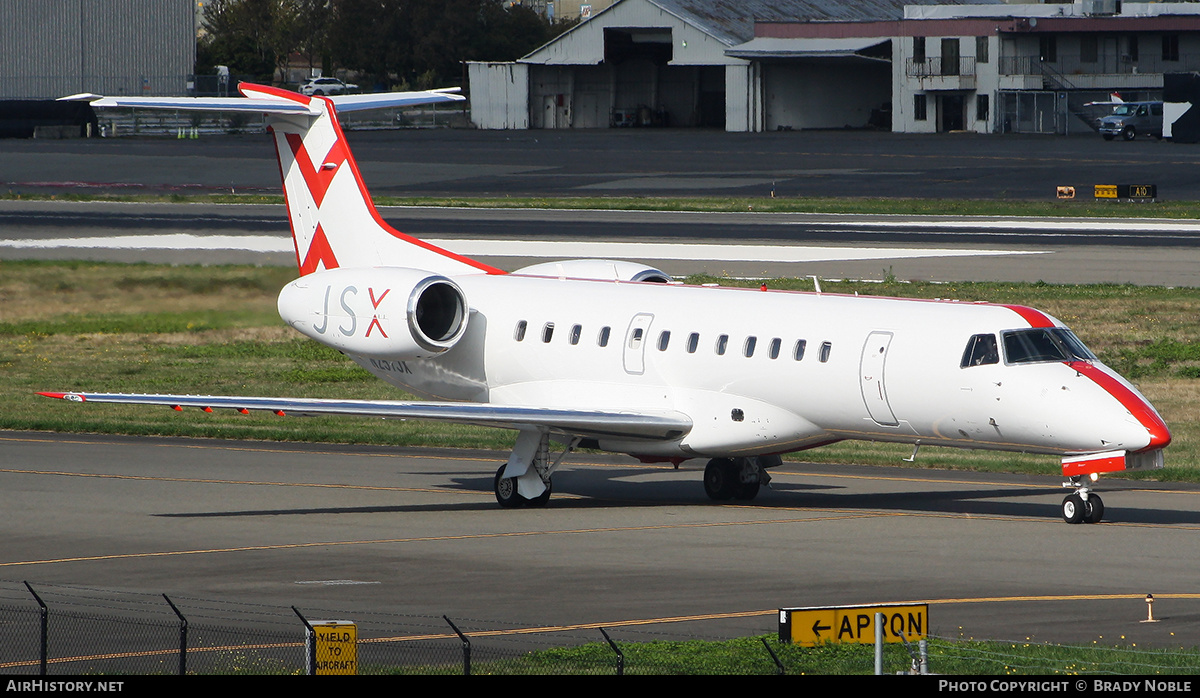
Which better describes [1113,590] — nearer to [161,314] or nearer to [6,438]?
[6,438]

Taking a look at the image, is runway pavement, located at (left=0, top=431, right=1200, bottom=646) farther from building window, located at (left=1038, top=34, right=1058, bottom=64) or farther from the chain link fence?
building window, located at (left=1038, top=34, right=1058, bottom=64)

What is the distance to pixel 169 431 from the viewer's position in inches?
1449

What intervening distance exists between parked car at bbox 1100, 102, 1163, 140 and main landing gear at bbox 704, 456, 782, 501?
3409 inches

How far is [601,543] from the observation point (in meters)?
23.9

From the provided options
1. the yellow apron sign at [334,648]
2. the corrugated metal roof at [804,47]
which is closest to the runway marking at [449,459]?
the yellow apron sign at [334,648]

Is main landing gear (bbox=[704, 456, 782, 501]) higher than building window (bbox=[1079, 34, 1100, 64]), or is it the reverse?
building window (bbox=[1079, 34, 1100, 64])

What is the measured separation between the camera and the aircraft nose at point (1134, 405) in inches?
886

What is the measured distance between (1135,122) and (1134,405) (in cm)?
9043

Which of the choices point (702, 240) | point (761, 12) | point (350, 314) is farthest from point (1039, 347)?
point (761, 12)

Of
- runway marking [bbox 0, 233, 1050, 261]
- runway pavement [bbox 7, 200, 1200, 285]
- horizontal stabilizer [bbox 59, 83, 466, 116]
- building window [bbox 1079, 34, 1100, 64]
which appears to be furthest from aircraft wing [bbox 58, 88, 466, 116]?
building window [bbox 1079, 34, 1100, 64]

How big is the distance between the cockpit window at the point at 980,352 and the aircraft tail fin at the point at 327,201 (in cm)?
985

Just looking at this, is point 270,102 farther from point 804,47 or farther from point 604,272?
point 804,47

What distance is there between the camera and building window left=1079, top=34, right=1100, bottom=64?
11988 centimetres
